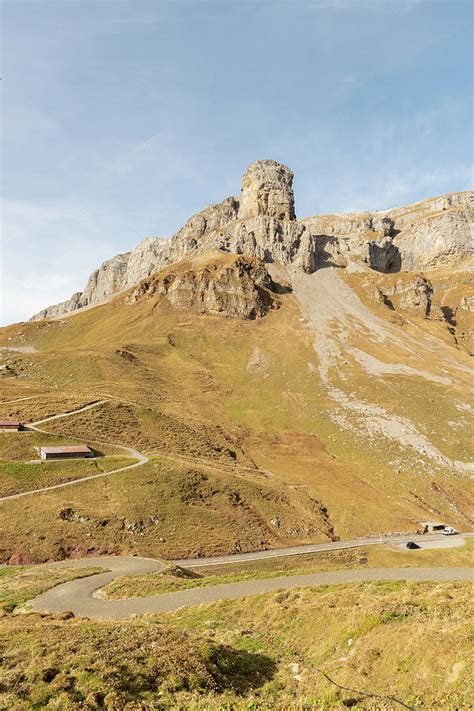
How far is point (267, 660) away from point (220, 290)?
5961 inches

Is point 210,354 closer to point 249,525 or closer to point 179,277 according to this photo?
point 179,277

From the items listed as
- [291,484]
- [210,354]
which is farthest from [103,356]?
[291,484]

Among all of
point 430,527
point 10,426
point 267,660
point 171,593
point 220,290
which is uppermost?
point 220,290

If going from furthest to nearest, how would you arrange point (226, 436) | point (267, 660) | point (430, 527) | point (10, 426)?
point (226, 436), point (10, 426), point (430, 527), point (267, 660)

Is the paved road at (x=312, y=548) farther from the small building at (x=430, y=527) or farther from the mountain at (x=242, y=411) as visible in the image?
the mountain at (x=242, y=411)

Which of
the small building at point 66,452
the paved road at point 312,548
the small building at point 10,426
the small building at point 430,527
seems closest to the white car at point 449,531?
the paved road at point 312,548

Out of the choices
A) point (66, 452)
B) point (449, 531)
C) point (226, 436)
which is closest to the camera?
point (66, 452)

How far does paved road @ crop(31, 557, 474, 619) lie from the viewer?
88.1 ft

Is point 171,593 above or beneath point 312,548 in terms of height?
above

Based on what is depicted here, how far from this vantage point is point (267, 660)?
17438mm

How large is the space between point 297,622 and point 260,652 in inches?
133

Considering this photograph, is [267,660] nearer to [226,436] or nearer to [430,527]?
[430,527]

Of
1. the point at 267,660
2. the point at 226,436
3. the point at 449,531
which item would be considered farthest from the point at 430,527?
the point at 267,660

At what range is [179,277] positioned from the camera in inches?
6683
